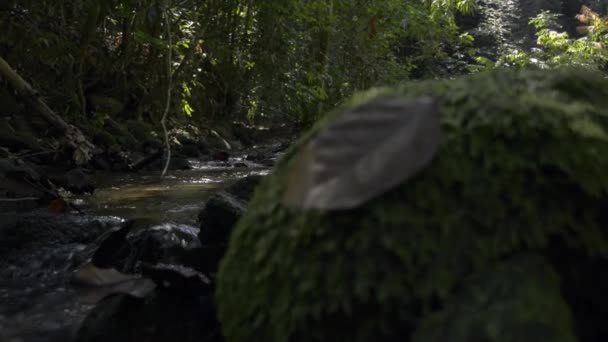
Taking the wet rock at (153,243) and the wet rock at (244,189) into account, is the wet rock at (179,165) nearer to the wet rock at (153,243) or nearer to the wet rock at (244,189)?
the wet rock at (244,189)

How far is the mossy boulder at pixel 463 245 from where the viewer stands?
1012 millimetres

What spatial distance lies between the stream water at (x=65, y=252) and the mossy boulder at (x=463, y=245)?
43.3 inches

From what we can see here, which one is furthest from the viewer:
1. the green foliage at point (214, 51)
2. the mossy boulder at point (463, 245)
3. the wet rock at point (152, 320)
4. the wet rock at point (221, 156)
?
the wet rock at point (221, 156)

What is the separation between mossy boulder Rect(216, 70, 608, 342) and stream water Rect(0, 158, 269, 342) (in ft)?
3.61

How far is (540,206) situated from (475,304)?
0.77 ft

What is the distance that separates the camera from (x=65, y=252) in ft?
9.65

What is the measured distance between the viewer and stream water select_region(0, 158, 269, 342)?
2.09m

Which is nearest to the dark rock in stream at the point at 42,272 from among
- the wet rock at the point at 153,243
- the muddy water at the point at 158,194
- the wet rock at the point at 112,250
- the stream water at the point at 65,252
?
the stream water at the point at 65,252

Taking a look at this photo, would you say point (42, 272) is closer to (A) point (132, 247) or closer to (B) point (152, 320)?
(A) point (132, 247)

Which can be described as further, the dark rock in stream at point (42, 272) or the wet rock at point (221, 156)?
the wet rock at point (221, 156)

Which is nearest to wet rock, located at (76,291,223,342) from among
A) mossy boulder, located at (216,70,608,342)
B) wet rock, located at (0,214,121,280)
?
mossy boulder, located at (216,70,608,342)

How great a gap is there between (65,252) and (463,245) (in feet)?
7.75

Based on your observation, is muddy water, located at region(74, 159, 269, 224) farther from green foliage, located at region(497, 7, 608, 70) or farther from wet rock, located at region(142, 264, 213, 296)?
green foliage, located at region(497, 7, 608, 70)

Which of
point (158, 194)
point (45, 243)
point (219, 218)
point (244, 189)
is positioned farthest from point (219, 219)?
point (158, 194)
